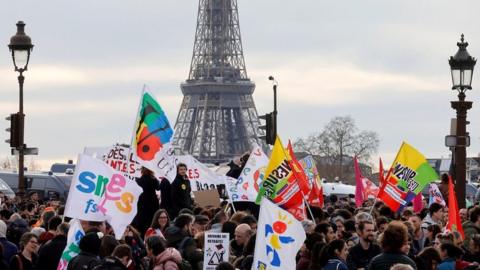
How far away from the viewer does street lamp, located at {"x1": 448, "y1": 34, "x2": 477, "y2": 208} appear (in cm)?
2928

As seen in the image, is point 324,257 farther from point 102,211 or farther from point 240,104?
point 240,104

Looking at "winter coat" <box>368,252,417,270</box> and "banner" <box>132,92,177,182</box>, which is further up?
"banner" <box>132,92,177,182</box>

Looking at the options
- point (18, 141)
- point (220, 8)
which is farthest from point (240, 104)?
point (18, 141)

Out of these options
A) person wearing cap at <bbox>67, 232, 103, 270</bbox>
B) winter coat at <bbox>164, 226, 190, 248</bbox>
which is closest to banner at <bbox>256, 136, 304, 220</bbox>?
winter coat at <bbox>164, 226, 190, 248</bbox>

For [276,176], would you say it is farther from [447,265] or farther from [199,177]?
[199,177]

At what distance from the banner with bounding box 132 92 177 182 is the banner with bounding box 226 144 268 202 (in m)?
5.74

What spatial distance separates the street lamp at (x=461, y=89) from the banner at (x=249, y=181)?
3615 millimetres

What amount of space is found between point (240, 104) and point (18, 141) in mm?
126569

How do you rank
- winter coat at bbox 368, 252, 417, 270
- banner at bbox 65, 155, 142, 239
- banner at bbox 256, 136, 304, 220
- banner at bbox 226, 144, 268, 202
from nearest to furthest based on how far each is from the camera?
1. winter coat at bbox 368, 252, 417, 270
2. banner at bbox 65, 155, 142, 239
3. banner at bbox 256, 136, 304, 220
4. banner at bbox 226, 144, 268, 202

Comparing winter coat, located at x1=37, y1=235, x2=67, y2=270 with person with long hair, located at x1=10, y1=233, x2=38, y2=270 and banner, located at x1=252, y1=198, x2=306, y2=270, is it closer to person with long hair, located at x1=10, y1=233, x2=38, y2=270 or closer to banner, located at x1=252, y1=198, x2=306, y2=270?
person with long hair, located at x1=10, y1=233, x2=38, y2=270

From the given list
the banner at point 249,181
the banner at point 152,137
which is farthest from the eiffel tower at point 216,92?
the banner at point 152,137

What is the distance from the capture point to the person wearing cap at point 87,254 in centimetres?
1780

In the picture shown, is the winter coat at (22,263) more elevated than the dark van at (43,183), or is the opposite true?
the dark van at (43,183)

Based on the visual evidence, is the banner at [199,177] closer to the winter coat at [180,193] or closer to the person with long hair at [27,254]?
the winter coat at [180,193]
